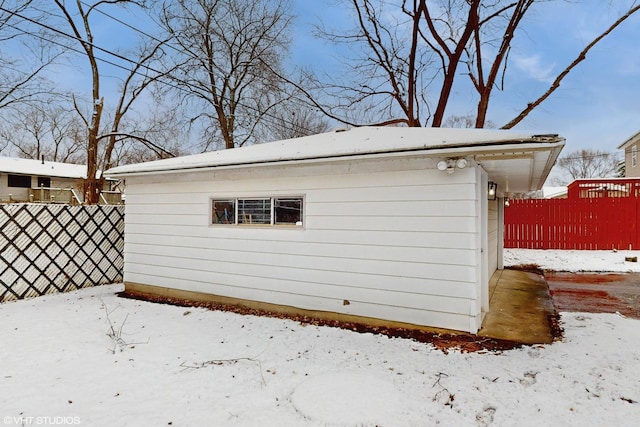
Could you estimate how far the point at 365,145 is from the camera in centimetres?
484

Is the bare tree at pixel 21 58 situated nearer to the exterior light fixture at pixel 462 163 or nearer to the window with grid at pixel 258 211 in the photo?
the window with grid at pixel 258 211

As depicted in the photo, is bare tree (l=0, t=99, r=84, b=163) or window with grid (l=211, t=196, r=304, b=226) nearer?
window with grid (l=211, t=196, r=304, b=226)

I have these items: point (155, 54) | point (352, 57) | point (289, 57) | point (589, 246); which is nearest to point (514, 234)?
point (589, 246)

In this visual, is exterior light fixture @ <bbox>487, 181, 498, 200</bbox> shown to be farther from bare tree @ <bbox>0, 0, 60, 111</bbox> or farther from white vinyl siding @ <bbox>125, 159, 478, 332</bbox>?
bare tree @ <bbox>0, 0, 60, 111</bbox>

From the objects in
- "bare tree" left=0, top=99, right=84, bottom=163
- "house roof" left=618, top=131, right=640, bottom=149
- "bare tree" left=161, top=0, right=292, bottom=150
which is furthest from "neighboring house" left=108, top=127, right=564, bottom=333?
"bare tree" left=0, top=99, right=84, bottom=163

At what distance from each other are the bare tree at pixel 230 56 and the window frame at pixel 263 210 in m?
10.9

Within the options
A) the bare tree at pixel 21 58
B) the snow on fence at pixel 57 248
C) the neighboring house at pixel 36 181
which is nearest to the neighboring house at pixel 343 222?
the snow on fence at pixel 57 248

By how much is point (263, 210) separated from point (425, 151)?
2672mm

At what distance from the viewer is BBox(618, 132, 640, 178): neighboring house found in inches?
766

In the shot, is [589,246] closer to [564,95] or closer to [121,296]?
[564,95]

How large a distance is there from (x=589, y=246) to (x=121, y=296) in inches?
530

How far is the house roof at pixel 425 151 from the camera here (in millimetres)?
3928

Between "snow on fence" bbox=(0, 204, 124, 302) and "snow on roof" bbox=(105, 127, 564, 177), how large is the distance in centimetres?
130

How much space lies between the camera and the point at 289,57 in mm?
16266
